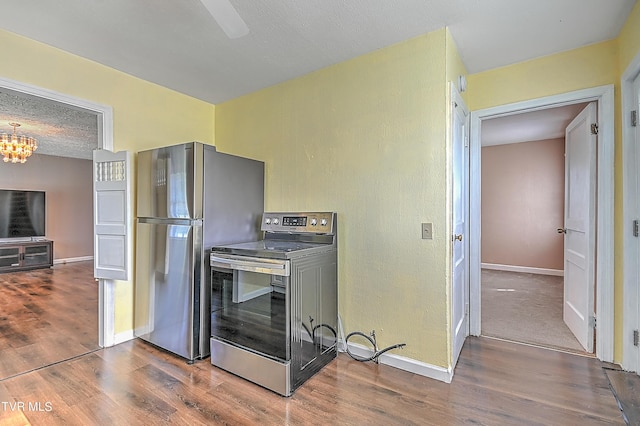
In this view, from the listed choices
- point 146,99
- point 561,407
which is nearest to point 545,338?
point 561,407

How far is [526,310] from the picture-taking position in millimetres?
3508

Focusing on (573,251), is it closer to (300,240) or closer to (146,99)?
(300,240)

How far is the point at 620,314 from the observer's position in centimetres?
220

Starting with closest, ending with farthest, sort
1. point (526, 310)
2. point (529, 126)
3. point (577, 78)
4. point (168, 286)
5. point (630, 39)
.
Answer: point (630, 39), point (577, 78), point (168, 286), point (526, 310), point (529, 126)

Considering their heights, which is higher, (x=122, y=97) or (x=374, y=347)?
(x=122, y=97)

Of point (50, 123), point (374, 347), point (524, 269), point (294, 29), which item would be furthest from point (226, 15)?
point (524, 269)

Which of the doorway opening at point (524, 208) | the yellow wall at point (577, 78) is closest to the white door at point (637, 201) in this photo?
the yellow wall at point (577, 78)

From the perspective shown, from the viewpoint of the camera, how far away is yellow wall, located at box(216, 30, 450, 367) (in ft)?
7.01

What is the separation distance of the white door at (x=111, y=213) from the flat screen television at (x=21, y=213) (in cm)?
553

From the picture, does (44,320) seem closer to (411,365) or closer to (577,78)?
(411,365)

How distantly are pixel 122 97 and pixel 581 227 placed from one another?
4206mm

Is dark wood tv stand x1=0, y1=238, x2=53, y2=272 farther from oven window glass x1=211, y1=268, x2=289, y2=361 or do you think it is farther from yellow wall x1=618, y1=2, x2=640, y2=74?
yellow wall x1=618, y1=2, x2=640, y2=74

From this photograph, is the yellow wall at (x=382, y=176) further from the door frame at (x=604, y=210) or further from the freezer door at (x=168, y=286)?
the door frame at (x=604, y=210)

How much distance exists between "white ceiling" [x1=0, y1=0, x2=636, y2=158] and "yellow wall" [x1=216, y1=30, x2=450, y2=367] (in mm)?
217
